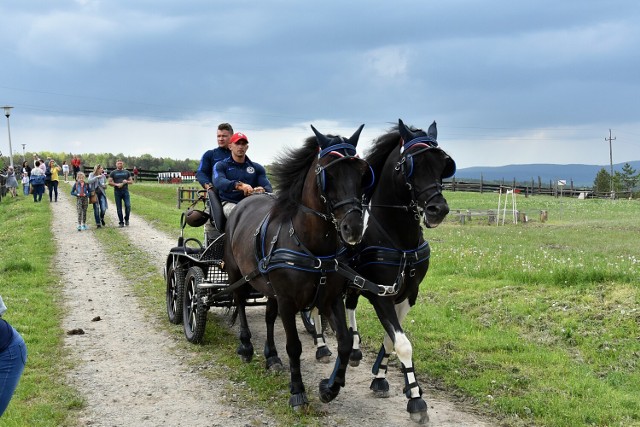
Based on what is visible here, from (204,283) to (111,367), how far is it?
Result: 151 cm

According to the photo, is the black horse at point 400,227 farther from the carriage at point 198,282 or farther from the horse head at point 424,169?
the carriage at point 198,282

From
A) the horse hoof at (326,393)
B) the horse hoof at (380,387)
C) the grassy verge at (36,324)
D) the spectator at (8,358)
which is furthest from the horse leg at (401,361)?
the spectator at (8,358)

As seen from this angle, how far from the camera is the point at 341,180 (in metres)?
5.18

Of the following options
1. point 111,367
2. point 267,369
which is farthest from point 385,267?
point 111,367

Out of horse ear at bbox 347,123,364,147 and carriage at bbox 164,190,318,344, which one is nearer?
horse ear at bbox 347,123,364,147

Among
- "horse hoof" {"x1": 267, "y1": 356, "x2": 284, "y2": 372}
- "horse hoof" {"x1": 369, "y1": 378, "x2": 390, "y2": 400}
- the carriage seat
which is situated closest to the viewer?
"horse hoof" {"x1": 369, "y1": 378, "x2": 390, "y2": 400}

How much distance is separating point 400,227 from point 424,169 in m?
0.65

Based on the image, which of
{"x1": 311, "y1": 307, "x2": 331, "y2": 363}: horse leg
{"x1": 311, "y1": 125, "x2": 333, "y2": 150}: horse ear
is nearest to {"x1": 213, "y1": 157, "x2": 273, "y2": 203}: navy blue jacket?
{"x1": 311, "y1": 307, "x2": 331, "y2": 363}: horse leg

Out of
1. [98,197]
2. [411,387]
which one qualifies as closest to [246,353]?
[411,387]

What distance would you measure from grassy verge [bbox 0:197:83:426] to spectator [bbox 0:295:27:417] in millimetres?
1741

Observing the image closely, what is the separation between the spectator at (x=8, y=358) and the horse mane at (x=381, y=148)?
3603 mm

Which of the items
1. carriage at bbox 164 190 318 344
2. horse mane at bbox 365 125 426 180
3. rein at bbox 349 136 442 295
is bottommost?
carriage at bbox 164 190 318 344

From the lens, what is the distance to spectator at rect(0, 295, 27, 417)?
3768 millimetres

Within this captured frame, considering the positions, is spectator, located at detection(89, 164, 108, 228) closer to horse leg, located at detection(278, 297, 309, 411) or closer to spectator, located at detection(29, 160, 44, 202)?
spectator, located at detection(29, 160, 44, 202)
